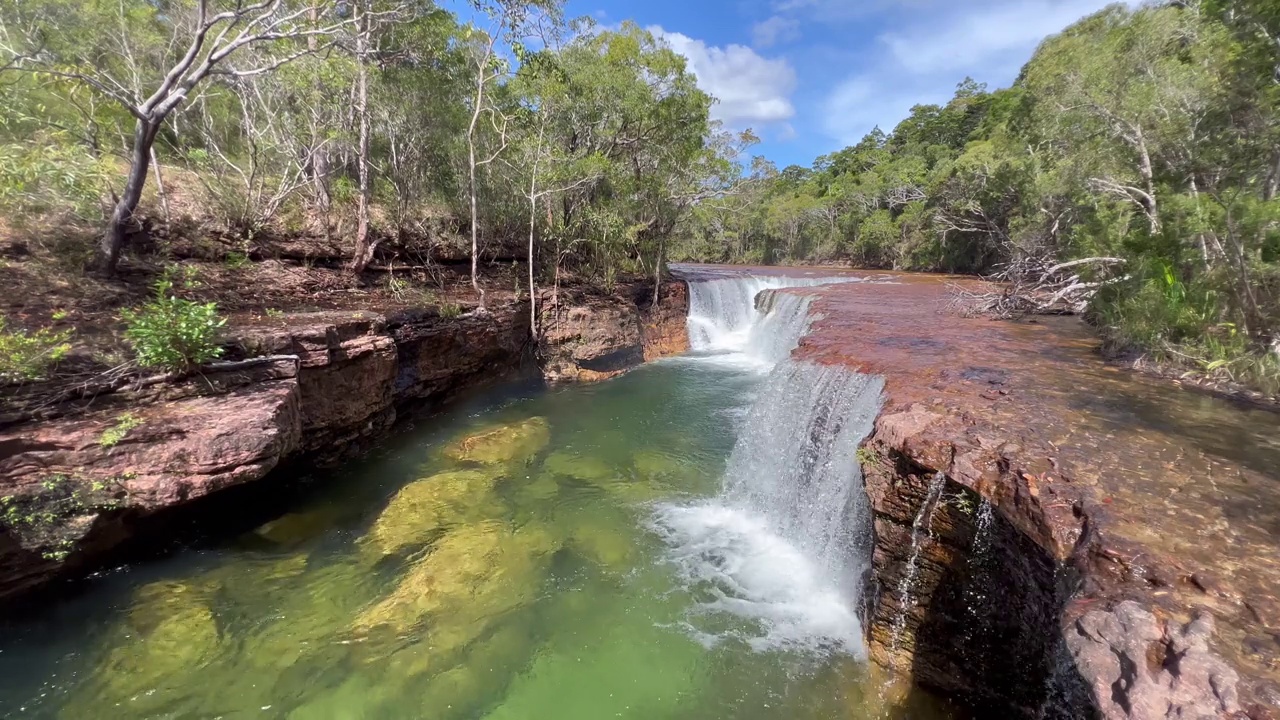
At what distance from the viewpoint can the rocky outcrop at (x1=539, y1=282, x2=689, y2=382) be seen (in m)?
13.1

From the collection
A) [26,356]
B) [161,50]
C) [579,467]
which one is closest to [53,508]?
[26,356]

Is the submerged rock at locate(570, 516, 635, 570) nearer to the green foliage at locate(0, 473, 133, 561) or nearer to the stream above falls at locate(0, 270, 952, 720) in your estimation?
the stream above falls at locate(0, 270, 952, 720)

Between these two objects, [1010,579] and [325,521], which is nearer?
[1010,579]

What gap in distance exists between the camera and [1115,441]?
4.57 m

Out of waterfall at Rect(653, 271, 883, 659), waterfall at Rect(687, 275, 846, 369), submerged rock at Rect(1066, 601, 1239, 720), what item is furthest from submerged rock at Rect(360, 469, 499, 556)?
waterfall at Rect(687, 275, 846, 369)

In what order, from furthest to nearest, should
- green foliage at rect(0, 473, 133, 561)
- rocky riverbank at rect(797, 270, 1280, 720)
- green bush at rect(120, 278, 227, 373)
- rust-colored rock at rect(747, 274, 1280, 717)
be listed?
green bush at rect(120, 278, 227, 373)
green foliage at rect(0, 473, 133, 561)
rust-colored rock at rect(747, 274, 1280, 717)
rocky riverbank at rect(797, 270, 1280, 720)

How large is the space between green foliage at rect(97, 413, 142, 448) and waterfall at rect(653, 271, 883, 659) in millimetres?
5809

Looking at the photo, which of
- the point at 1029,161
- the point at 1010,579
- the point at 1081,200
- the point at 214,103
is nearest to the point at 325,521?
the point at 1010,579

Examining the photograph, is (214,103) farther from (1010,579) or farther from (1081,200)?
(1081,200)

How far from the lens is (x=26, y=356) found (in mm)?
4699

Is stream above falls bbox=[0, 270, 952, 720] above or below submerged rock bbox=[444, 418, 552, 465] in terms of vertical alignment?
below

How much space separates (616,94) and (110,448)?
12.2m

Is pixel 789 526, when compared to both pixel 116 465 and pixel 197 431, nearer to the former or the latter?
pixel 197 431

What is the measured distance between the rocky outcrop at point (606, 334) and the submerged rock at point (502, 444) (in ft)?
11.6
